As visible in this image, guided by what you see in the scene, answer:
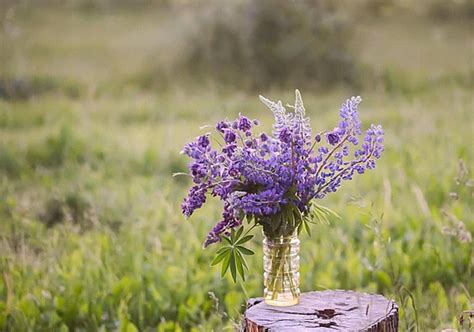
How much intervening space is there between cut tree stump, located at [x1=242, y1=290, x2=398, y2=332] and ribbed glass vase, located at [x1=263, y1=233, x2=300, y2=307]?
4cm

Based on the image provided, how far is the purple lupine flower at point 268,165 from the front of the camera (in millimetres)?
2988

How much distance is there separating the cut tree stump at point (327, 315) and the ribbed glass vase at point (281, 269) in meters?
0.04

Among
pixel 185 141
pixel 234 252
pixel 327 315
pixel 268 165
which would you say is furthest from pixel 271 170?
pixel 185 141

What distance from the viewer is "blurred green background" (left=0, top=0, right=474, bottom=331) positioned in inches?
194

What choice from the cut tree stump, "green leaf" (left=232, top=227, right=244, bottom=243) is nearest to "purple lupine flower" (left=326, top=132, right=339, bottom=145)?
"green leaf" (left=232, top=227, right=244, bottom=243)

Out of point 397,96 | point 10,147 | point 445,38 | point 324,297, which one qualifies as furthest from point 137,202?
point 445,38

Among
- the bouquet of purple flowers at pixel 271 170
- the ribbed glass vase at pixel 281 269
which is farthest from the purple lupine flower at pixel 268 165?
the ribbed glass vase at pixel 281 269

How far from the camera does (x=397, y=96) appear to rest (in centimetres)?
1307

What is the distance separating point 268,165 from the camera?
2.99 meters

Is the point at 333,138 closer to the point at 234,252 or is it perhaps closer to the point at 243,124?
the point at 243,124

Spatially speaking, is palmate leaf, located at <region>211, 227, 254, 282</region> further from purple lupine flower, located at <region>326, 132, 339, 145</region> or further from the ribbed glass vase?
purple lupine flower, located at <region>326, 132, 339, 145</region>

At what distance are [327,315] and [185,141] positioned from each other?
6437mm

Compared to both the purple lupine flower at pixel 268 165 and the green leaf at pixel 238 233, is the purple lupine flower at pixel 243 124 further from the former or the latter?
the green leaf at pixel 238 233

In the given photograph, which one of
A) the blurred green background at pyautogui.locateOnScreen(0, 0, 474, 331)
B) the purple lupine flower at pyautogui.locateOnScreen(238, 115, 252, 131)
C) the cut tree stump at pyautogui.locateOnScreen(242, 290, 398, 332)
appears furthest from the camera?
the blurred green background at pyautogui.locateOnScreen(0, 0, 474, 331)
